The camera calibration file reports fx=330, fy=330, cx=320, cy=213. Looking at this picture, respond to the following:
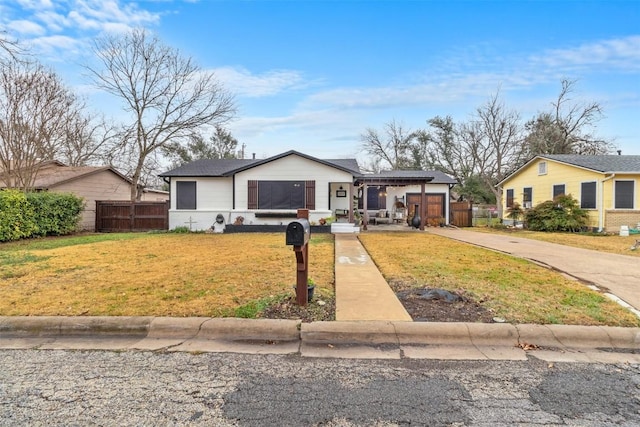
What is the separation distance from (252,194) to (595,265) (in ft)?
38.9

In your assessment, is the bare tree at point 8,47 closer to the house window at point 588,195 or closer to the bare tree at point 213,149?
the house window at point 588,195

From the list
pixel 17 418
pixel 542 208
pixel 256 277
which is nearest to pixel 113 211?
pixel 256 277

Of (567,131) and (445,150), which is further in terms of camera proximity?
(445,150)

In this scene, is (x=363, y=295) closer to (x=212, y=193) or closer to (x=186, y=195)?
(x=212, y=193)

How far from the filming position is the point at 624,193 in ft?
48.8

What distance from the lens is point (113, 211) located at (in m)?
16.2

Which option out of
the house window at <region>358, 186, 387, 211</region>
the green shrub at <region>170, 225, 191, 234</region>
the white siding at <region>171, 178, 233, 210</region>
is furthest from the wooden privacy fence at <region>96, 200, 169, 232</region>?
the house window at <region>358, 186, 387, 211</region>

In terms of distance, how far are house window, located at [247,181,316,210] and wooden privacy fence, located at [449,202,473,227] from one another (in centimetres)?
1003

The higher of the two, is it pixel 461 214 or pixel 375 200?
pixel 375 200

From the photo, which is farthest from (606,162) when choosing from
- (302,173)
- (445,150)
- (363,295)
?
(363,295)

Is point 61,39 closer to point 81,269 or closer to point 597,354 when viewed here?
point 81,269

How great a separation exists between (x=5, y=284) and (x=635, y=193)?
21.6 m

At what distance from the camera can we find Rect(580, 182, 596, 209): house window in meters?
15.4

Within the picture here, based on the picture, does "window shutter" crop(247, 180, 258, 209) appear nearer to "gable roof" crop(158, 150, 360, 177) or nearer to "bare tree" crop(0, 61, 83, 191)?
"gable roof" crop(158, 150, 360, 177)
